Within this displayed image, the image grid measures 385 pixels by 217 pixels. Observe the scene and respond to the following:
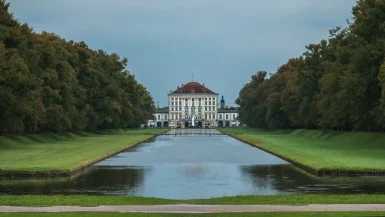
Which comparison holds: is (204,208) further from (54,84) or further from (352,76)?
(54,84)

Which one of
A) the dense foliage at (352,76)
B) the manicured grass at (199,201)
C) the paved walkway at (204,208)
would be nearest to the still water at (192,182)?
the manicured grass at (199,201)

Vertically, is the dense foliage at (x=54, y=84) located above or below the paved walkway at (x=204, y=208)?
above

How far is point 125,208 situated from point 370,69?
36.8 meters

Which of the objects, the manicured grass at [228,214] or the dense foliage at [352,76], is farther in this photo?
the dense foliage at [352,76]

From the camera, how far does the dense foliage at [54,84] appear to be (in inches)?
1833

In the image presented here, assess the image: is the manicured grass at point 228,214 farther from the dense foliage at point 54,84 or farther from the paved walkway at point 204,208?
the dense foliage at point 54,84

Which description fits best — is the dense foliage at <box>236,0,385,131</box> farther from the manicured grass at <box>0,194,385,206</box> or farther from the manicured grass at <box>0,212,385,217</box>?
the manicured grass at <box>0,212,385,217</box>

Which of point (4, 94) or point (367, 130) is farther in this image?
point (367, 130)

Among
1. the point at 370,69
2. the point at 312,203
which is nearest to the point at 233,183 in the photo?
the point at 312,203

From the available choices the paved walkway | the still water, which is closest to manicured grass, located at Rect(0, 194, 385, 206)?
the paved walkway

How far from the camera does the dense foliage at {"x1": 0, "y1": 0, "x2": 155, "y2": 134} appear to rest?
46.6 m

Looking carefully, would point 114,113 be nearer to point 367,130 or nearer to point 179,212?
point 367,130

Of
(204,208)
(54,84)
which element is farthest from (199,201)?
(54,84)

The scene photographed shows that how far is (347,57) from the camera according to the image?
5825 cm
